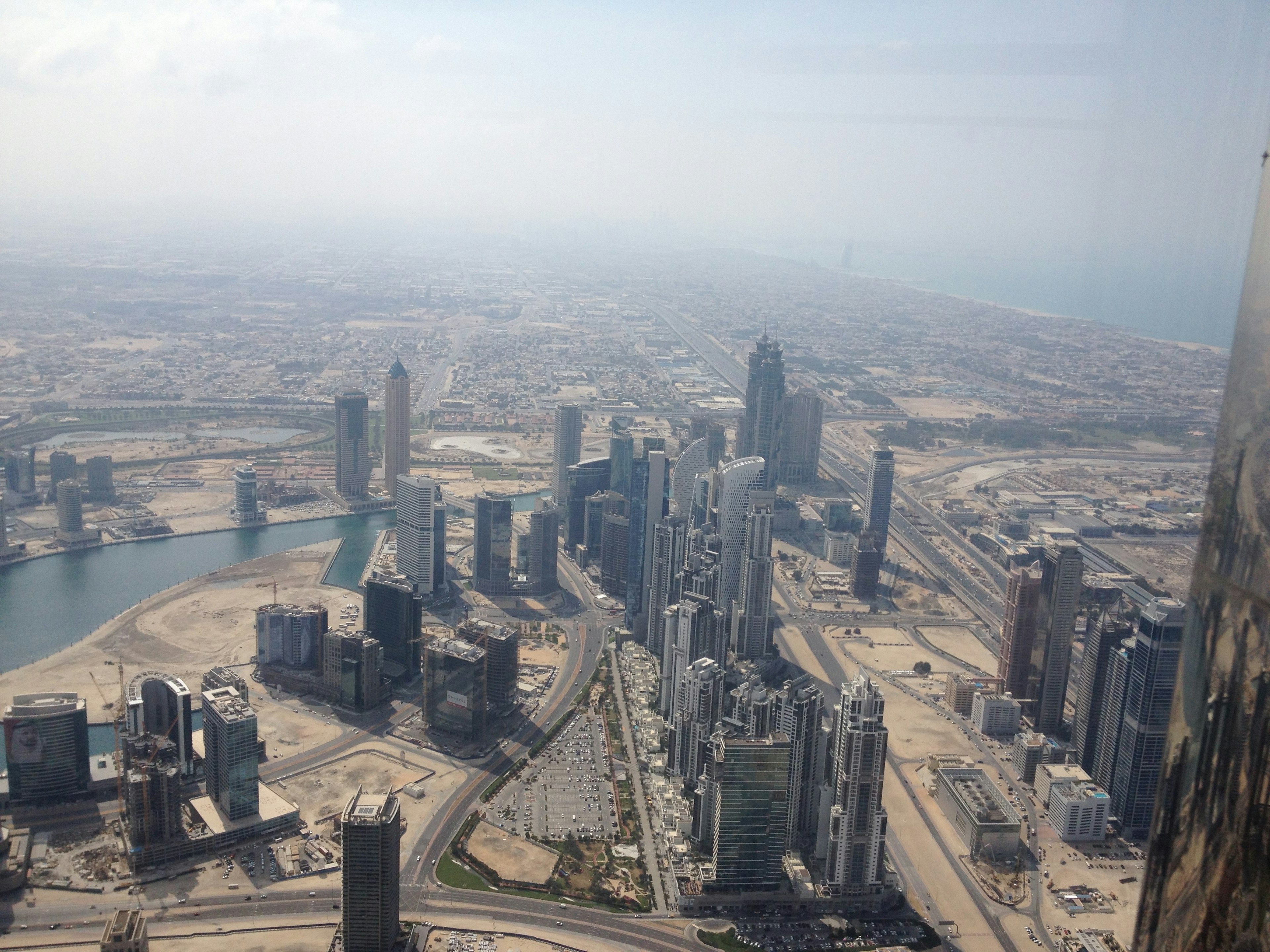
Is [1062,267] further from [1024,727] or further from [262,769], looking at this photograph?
[262,769]

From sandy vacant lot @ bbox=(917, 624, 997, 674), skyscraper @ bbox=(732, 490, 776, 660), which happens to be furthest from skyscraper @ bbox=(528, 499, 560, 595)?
sandy vacant lot @ bbox=(917, 624, 997, 674)

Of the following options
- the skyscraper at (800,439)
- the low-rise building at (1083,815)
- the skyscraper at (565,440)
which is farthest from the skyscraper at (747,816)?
the skyscraper at (800,439)

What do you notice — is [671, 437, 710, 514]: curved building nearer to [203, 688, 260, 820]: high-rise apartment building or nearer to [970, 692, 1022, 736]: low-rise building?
[970, 692, 1022, 736]: low-rise building

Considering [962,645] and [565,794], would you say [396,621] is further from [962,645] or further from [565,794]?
[962,645]

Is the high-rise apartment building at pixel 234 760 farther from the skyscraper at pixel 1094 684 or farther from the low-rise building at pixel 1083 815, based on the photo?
the skyscraper at pixel 1094 684

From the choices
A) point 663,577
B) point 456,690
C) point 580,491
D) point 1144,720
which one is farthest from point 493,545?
point 1144,720

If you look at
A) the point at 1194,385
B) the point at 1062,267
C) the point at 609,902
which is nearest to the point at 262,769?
the point at 609,902
